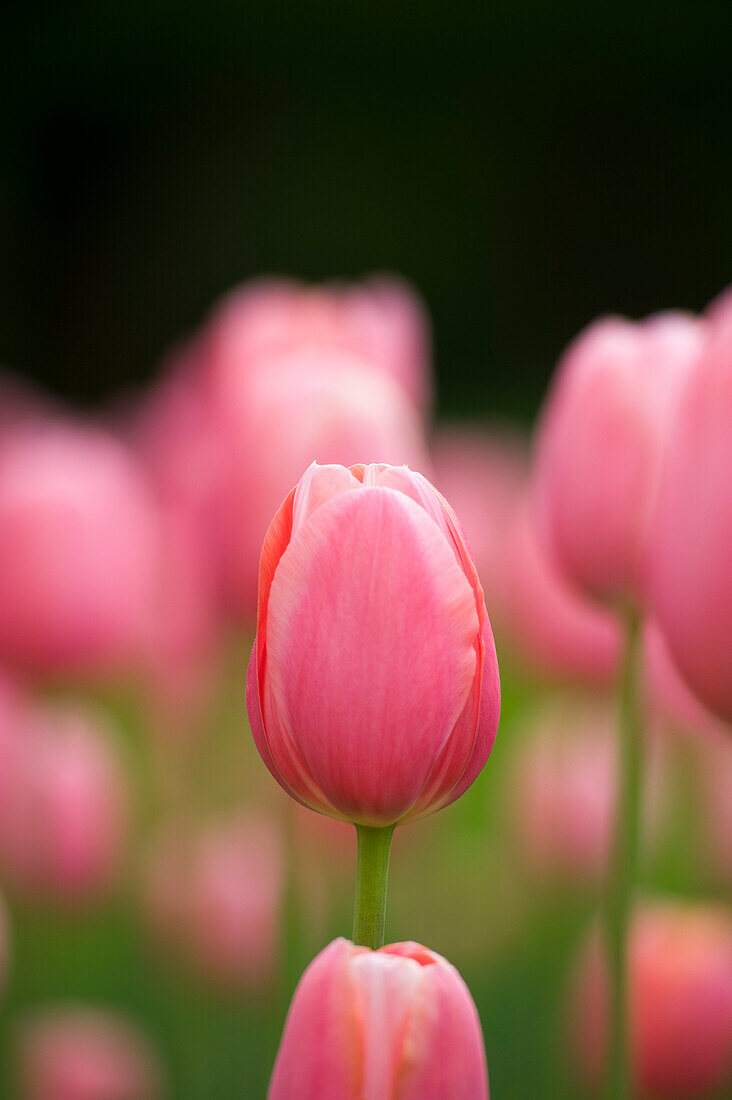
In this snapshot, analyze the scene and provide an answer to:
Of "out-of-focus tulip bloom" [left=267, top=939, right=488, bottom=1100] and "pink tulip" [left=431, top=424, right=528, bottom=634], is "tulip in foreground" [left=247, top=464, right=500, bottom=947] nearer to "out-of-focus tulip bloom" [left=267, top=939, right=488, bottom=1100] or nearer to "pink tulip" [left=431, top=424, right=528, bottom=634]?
"out-of-focus tulip bloom" [left=267, top=939, right=488, bottom=1100]

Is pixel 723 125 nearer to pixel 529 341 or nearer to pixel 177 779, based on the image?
pixel 529 341

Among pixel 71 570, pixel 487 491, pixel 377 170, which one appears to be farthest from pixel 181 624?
pixel 377 170

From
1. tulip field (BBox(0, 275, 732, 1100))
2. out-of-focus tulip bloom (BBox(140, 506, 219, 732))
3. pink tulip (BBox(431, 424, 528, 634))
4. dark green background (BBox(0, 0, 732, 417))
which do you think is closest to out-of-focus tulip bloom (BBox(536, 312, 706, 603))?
tulip field (BBox(0, 275, 732, 1100))

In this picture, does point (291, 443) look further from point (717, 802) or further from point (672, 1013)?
point (717, 802)

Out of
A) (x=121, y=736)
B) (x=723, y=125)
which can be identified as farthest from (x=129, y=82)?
(x=121, y=736)

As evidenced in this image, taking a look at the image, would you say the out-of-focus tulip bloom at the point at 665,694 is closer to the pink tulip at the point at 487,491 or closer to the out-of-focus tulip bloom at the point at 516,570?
the out-of-focus tulip bloom at the point at 516,570

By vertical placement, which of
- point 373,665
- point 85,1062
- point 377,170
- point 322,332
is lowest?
point 85,1062

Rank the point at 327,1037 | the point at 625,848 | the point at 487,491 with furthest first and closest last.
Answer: the point at 487,491, the point at 625,848, the point at 327,1037
